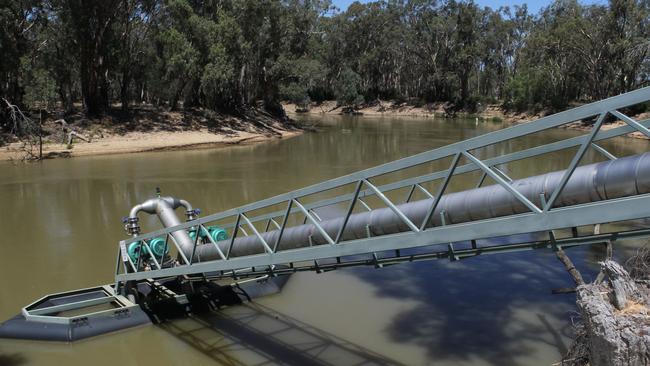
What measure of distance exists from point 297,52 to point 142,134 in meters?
19.8

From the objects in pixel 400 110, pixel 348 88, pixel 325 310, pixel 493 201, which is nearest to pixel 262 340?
pixel 325 310

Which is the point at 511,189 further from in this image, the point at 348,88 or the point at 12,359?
the point at 348,88

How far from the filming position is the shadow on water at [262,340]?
959 centimetres

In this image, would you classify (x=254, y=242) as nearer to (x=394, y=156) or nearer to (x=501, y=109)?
(x=394, y=156)

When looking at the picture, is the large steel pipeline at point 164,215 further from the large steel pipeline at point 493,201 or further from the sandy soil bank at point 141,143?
the sandy soil bank at point 141,143

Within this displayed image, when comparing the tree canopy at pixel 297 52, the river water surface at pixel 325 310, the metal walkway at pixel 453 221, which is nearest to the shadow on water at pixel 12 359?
the river water surface at pixel 325 310

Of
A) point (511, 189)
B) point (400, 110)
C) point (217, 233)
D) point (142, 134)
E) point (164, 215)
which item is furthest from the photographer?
point (400, 110)

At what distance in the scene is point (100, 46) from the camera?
4166 cm

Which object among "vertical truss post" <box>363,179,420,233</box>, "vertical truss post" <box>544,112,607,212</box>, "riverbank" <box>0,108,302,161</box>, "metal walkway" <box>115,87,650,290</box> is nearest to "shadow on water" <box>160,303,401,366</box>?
"metal walkway" <box>115,87,650,290</box>

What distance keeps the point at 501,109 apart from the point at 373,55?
23.4m

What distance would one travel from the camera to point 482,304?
38.1ft

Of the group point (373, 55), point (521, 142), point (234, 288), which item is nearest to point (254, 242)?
point (234, 288)

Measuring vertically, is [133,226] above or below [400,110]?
below

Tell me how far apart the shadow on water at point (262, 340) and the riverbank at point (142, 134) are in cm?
2640
